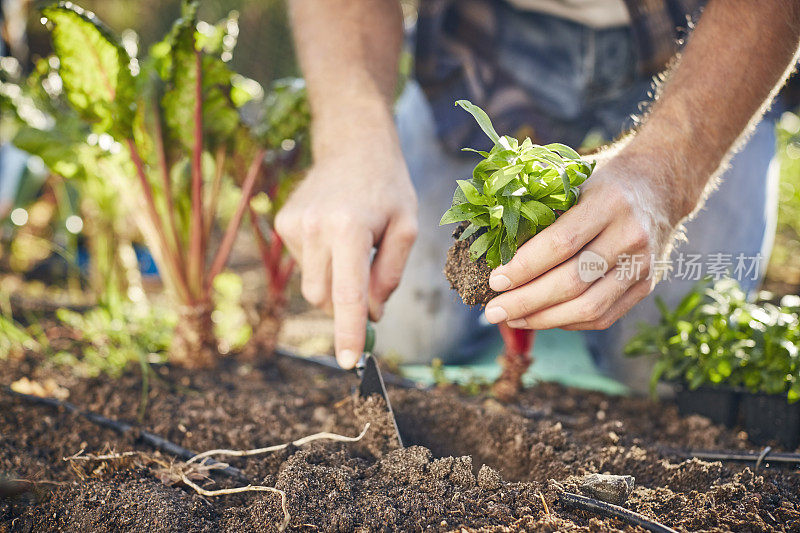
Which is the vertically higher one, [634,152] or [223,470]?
[634,152]

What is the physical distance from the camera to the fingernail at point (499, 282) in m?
1.10

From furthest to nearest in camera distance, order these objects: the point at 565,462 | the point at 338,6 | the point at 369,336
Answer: the point at 338,6 → the point at 369,336 → the point at 565,462

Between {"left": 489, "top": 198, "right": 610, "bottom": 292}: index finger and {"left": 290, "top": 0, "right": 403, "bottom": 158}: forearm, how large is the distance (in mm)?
633

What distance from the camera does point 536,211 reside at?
1057 mm

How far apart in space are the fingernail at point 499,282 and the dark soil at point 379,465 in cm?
36

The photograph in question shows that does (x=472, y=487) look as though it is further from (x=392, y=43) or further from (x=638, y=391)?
(x=392, y=43)

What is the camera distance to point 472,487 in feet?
3.63

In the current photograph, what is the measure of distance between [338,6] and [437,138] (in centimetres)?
95

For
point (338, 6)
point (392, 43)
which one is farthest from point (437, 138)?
point (338, 6)

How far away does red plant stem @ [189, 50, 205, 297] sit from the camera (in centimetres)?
166

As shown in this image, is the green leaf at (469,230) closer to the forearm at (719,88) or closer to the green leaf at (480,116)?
the green leaf at (480,116)

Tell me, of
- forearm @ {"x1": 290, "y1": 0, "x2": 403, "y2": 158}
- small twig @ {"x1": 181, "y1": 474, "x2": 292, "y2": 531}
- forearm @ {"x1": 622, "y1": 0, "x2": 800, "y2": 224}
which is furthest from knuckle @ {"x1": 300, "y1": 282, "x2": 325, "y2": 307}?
forearm @ {"x1": 622, "y1": 0, "x2": 800, "y2": 224}

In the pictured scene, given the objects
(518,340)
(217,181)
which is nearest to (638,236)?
(518,340)

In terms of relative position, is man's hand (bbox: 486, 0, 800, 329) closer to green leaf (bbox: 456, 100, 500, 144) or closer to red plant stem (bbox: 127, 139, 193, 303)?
green leaf (bbox: 456, 100, 500, 144)
